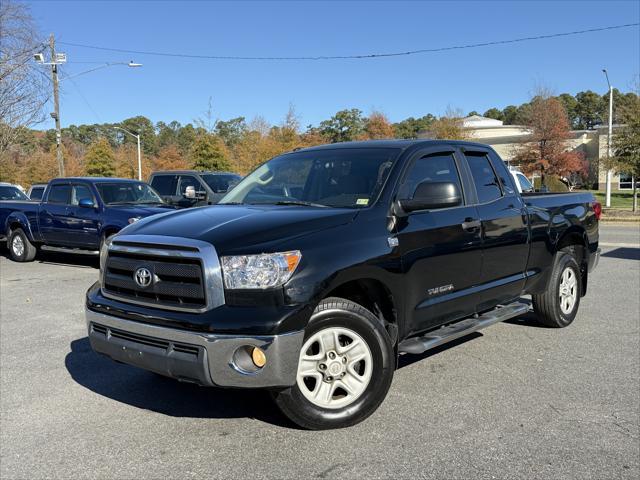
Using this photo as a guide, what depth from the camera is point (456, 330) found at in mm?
4641

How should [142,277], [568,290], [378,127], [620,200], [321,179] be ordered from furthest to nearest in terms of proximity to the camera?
[378,127], [620,200], [568,290], [321,179], [142,277]

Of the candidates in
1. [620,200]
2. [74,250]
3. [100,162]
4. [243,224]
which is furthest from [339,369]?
[100,162]

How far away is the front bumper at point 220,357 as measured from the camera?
330 centimetres

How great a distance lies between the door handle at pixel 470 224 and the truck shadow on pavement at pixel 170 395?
2.06 meters

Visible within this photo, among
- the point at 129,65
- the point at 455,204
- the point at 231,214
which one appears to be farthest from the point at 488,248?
the point at 129,65

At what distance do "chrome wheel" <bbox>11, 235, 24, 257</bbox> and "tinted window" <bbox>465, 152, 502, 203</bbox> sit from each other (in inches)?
436

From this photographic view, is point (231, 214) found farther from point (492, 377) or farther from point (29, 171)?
point (29, 171)

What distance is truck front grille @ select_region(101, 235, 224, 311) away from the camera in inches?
134

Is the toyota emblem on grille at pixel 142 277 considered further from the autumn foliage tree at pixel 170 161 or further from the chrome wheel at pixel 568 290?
the autumn foliage tree at pixel 170 161

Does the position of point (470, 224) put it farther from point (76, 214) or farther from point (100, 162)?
point (100, 162)

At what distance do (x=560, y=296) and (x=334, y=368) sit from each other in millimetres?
3588

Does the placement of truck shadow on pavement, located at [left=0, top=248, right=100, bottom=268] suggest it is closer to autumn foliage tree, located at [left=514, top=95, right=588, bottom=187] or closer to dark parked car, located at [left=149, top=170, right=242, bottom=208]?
dark parked car, located at [left=149, top=170, right=242, bottom=208]

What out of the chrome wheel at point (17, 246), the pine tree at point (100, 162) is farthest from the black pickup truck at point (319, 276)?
the pine tree at point (100, 162)

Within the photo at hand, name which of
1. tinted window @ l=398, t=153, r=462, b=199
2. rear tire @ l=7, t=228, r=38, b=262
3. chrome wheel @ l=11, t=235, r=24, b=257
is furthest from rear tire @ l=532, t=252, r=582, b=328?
chrome wheel @ l=11, t=235, r=24, b=257
